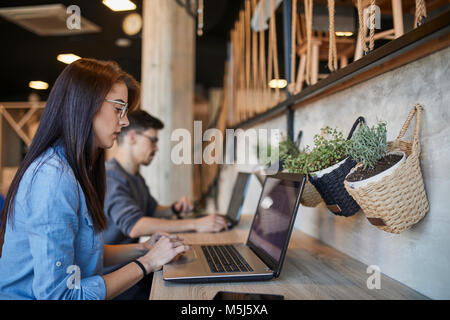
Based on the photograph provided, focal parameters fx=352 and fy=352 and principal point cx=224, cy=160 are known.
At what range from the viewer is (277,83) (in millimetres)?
1951

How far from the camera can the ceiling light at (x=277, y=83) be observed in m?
1.78

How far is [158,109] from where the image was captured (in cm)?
299

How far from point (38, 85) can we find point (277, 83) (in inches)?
294

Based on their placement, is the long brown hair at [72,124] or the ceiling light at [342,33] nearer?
the long brown hair at [72,124]

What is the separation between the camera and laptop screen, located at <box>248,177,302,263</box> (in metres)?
0.95

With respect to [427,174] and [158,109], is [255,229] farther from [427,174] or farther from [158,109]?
[158,109]

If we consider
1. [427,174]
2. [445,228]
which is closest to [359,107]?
[427,174]

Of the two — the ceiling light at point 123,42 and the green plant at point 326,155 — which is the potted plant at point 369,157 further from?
the ceiling light at point 123,42

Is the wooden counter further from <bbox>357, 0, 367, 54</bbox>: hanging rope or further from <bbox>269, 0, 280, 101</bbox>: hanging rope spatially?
<bbox>269, 0, 280, 101</bbox>: hanging rope

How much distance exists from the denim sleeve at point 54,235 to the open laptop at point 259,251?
0.23 m
